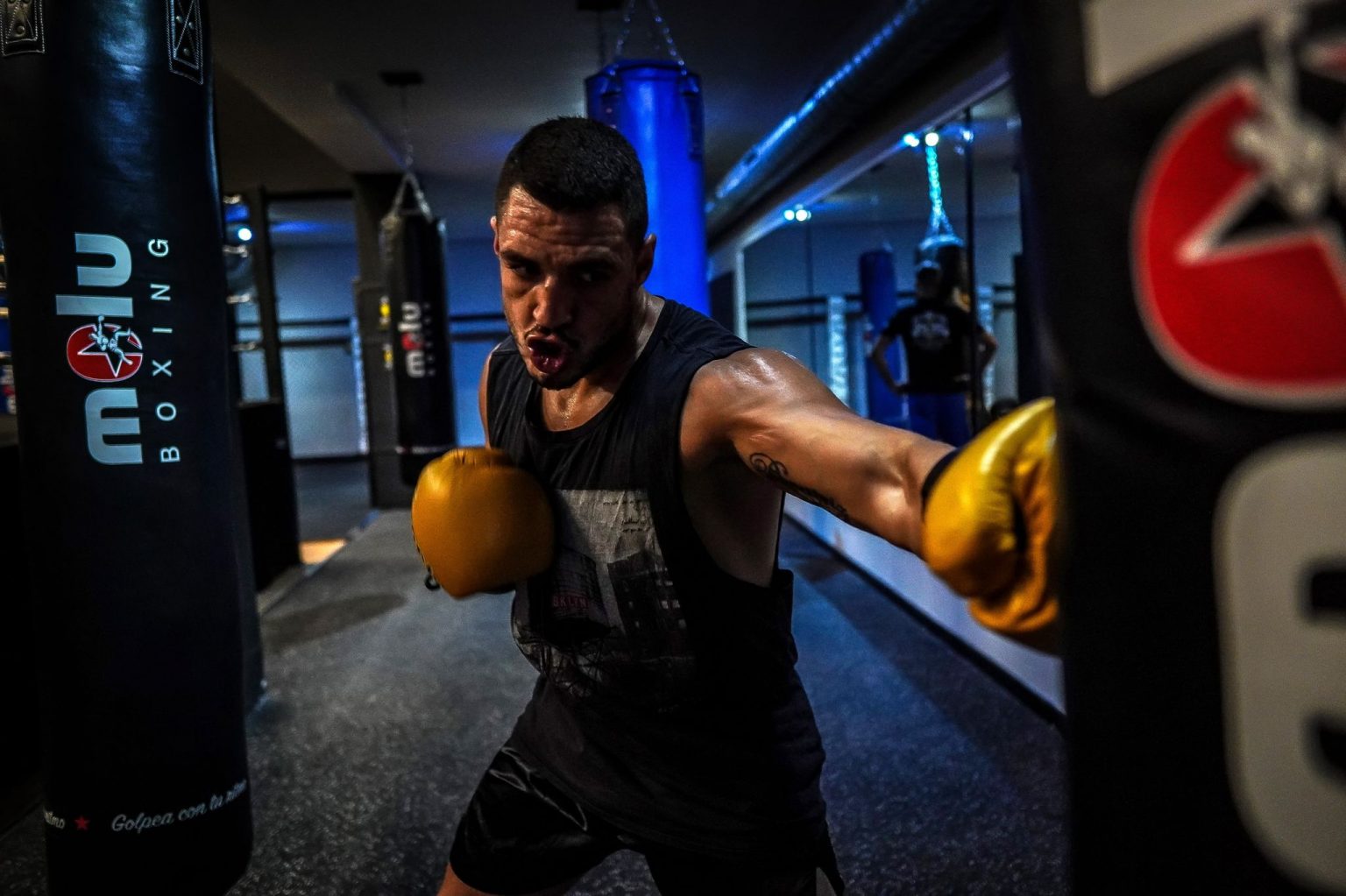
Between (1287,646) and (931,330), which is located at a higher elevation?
(931,330)

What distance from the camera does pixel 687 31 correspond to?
4438 millimetres

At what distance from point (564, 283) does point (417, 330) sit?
4460 millimetres

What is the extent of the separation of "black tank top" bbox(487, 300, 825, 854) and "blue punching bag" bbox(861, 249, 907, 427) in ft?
20.9

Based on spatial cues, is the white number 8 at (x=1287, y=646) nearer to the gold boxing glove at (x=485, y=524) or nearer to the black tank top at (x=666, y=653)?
the black tank top at (x=666, y=653)

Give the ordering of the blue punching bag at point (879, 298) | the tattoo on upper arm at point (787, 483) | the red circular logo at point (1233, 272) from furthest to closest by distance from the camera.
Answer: the blue punching bag at point (879, 298) < the tattoo on upper arm at point (787, 483) < the red circular logo at point (1233, 272)

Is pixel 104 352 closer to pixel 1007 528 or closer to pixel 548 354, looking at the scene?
pixel 548 354

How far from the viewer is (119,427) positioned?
148 cm

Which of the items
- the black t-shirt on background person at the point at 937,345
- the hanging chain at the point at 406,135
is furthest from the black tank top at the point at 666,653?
the hanging chain at the point at 406,135

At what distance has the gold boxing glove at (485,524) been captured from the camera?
1253mm

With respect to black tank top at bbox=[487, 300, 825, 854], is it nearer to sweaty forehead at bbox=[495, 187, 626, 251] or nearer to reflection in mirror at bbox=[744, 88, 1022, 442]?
sweaty forehead at bbox=[495, 187, 626, 251]

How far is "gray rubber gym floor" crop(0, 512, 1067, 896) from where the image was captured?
6.86 ft

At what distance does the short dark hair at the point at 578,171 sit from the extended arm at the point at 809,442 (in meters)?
0.26

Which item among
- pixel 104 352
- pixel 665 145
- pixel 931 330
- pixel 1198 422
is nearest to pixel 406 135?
pixel 931 330

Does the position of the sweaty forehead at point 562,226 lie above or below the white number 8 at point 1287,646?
above
